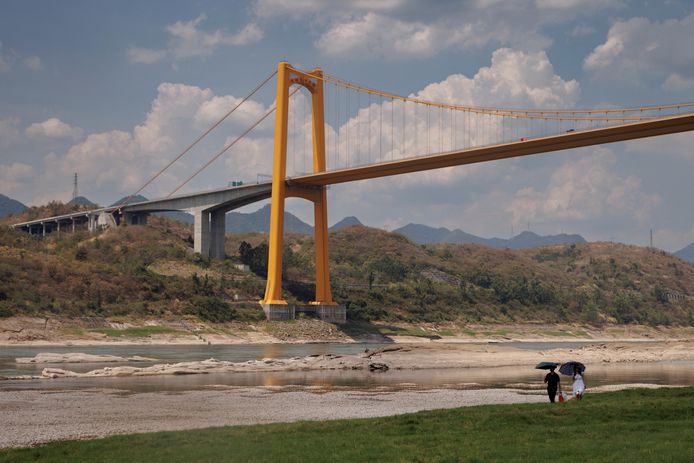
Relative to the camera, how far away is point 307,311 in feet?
298

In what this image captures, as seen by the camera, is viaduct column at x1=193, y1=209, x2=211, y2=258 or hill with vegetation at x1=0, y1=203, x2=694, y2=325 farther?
viaduct column at x1=193, y1=209, x2=211, y2=258

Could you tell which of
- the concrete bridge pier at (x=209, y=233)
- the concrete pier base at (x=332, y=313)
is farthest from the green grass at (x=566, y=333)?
the concrete bridge pier at (x=209, y=233)

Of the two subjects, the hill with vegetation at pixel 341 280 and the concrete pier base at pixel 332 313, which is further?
the concrete pier base at pixel 332 313

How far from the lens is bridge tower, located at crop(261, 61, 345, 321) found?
86938 mm

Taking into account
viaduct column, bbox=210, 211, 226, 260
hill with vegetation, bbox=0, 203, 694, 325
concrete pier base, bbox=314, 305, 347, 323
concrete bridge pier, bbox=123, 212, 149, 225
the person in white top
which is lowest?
the person in white top

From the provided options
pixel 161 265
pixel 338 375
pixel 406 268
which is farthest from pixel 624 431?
pixel 406 268

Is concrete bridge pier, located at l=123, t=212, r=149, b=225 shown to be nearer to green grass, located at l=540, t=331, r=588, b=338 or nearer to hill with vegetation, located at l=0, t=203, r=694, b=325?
hill with vegetation, located at l=0, t=203, r=694, b=325

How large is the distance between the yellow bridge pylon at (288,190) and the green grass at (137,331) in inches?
565

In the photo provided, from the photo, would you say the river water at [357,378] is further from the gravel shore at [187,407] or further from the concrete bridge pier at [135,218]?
the concrete bridge pier at [135,218]

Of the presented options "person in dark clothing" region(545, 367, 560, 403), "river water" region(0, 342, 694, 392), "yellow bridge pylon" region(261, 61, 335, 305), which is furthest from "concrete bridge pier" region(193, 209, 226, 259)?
"person in dark clothing" region(545, 367, 560, 403)

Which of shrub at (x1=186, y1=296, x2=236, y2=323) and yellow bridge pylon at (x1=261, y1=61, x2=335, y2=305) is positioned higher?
yellow bridge pylon at (x1=261, y1=61, x2=335, y2=305)

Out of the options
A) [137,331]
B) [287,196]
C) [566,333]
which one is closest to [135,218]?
[287,196]

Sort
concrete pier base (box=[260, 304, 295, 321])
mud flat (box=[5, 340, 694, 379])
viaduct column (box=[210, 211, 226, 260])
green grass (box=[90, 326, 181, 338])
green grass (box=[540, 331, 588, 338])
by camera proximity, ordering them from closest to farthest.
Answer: mud flat (box=[5, 340, 694, 379]), green grass (box=[90, 326, 181, 338]), concrete pier base (box=[260, 304, 295, 321]), viaduct column (box=[210, 211, 226, 260]), green grass (box=[540, 331, 588, 338])

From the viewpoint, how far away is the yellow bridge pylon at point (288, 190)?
87000 millimetres
